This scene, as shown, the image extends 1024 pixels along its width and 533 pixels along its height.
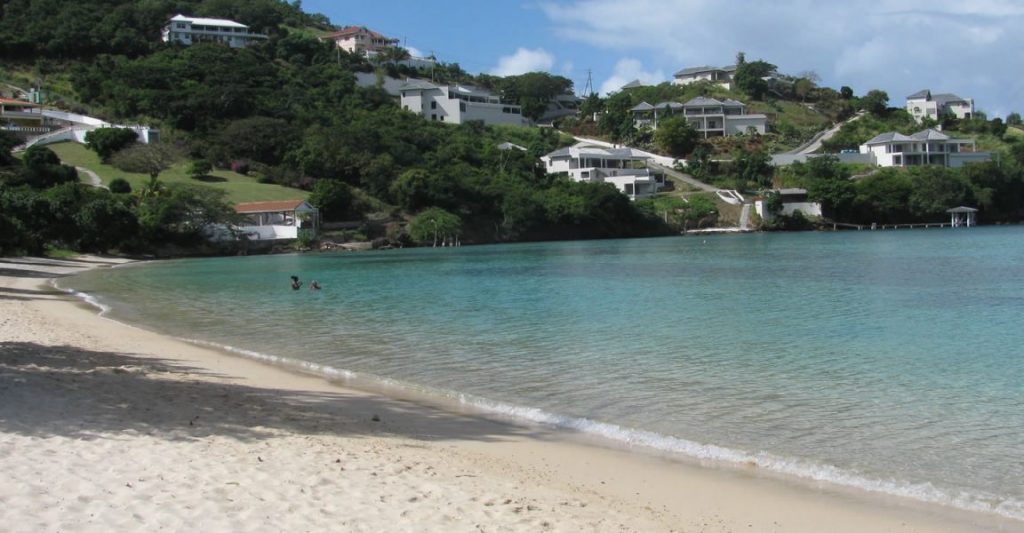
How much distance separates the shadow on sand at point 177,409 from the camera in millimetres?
9859

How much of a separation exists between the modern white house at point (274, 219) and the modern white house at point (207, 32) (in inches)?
2565

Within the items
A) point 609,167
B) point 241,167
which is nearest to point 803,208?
point 609,167

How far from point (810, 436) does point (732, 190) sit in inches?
3733

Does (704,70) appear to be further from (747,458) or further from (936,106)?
(747,458)

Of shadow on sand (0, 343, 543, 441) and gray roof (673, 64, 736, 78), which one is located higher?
gray roof (673, 64, 736, 78)

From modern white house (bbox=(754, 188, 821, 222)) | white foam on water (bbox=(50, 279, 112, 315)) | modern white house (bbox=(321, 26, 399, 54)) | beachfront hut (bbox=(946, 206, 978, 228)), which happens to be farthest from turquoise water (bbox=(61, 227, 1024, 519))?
modern white house (bbox=(321, 26, 399, 54))

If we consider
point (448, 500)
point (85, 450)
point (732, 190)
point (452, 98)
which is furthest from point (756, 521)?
point (452, 98)

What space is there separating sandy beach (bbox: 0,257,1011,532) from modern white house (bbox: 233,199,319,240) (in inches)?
2538

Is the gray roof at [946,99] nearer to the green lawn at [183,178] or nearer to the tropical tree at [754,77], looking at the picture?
the tropical tree at [754,77]

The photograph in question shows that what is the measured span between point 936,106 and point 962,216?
40.0 m

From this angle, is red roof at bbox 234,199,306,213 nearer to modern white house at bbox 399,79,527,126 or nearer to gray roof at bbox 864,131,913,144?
modern white house at bbox 399,79,527,126

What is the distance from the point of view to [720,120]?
12112cm

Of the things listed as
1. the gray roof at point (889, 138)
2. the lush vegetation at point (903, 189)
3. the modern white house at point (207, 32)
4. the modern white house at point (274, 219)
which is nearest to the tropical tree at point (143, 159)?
the modern white house at point (274, 219)

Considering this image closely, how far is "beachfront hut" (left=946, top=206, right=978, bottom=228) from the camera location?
99.2m
